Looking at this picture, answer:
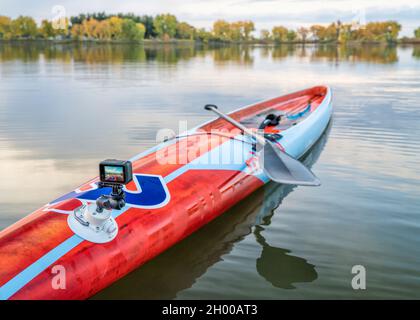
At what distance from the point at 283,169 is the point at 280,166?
0.30 ft

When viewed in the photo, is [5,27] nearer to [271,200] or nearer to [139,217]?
[271,200]

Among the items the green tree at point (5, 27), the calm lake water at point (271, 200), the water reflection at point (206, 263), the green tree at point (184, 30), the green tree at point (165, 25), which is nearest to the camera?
the water reflection at point (206, 263)

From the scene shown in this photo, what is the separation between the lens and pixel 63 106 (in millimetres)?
16062

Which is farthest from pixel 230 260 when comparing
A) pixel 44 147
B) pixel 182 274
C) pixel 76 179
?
pixel 44 147

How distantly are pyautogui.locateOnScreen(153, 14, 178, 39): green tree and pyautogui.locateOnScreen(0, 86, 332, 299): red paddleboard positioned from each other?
153093 millimetres

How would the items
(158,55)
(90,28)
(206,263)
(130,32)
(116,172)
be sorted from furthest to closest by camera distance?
(130,32)
(90,28)
(158,55)
(206,263)
(116,172)

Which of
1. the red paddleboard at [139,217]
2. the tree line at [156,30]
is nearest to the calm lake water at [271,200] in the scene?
the red paddleboard at [139,217]

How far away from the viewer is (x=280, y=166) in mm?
7152

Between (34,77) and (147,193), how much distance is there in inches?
851

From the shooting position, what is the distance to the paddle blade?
6789 mm

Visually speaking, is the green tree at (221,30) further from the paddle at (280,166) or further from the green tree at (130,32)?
the paddle at (280,166)

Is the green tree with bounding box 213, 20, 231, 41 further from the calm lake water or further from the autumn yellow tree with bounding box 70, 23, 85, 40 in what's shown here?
the calm lake water

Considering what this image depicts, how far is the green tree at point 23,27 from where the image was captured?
409ft

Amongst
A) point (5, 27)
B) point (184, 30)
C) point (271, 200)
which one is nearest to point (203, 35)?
point (184, 30)
